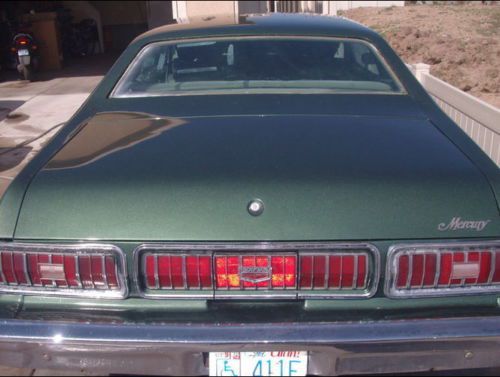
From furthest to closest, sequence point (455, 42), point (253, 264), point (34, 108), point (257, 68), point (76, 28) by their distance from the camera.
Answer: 1. point (76, 28)
2. point (34, 108)
3. point (455, 42)
4. point (257, 68)
5. point (253, 264)

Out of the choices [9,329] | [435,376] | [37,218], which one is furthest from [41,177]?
[435,376]

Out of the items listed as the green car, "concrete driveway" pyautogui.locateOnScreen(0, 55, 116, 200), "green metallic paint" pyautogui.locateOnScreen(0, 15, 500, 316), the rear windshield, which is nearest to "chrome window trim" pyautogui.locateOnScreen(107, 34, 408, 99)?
the rear windshield

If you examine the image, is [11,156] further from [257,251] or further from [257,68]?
[257,251]

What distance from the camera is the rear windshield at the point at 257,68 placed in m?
3.42

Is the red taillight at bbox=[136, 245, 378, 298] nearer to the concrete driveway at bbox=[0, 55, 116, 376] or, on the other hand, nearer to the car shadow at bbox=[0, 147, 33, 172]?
the concrete driveway at bbox=[0, 55, 116, 376]

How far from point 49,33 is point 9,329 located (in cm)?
1257

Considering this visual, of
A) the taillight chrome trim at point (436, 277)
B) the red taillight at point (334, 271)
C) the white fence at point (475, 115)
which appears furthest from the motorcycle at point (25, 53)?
the taillight chrome trim at point (436, 277)

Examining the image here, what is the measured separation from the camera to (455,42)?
30.1 feet

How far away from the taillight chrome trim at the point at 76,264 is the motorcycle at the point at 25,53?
33.8 ft

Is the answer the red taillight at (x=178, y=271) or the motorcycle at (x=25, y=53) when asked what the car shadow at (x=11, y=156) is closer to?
the red taillight at (x=178, y=271)

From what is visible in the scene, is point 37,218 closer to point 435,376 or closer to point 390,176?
point 390,176

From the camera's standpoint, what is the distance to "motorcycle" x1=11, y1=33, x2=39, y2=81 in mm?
11742

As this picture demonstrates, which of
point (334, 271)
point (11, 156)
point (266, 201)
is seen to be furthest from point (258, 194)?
point (11, 156)

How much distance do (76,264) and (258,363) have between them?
29.7 inches
